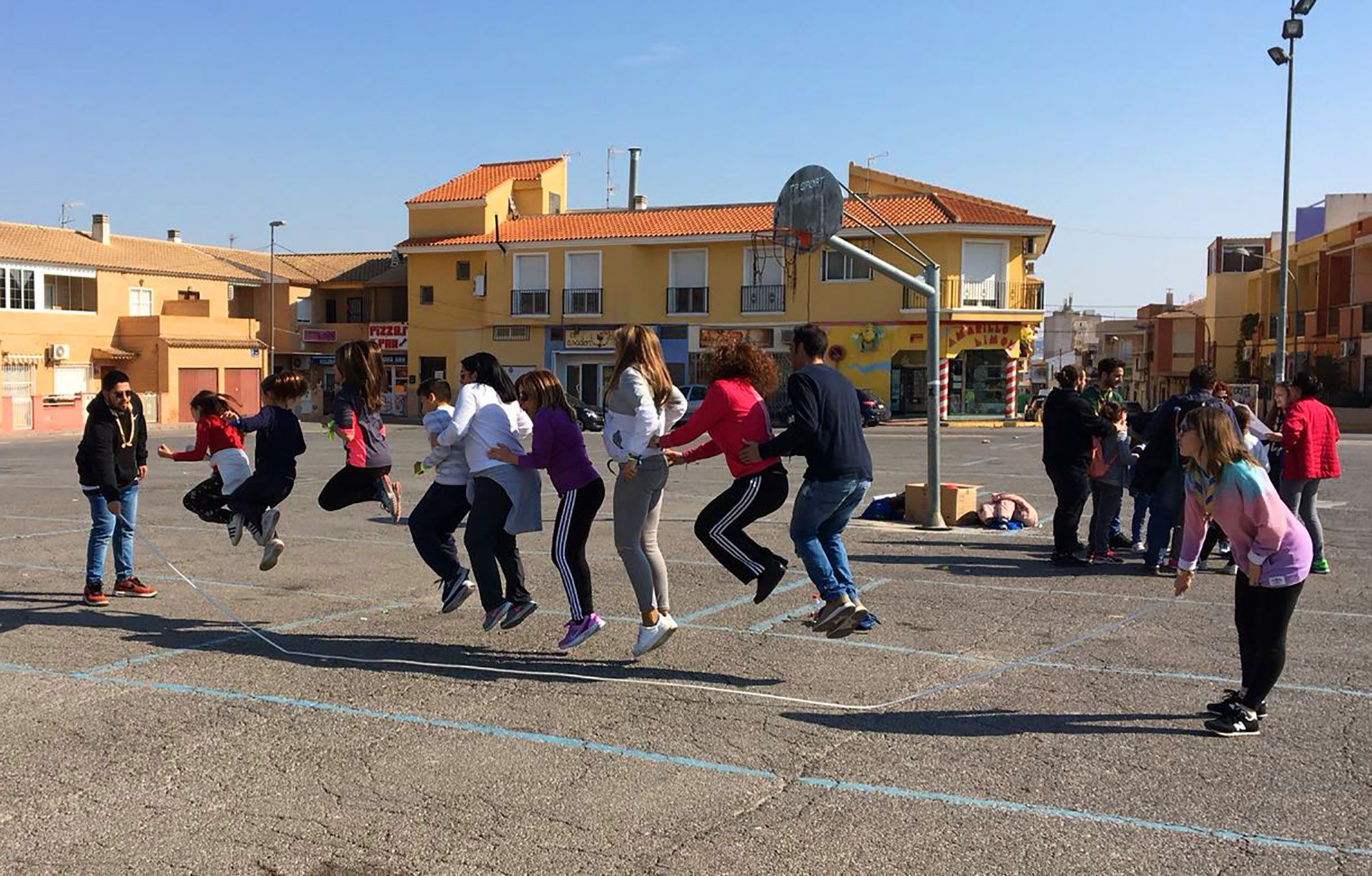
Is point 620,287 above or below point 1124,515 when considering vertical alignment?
above

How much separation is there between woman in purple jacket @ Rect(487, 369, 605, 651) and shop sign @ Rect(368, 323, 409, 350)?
49.6 m

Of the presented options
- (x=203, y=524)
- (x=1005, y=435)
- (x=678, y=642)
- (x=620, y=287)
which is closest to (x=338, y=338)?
(x=620, y=287)

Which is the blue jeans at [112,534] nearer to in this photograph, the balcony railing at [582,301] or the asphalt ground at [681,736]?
the asphalt ground at [681,736]

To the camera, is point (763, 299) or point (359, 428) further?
point (763, 299)

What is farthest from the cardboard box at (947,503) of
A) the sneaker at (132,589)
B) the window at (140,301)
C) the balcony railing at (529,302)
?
the window at (140,301)

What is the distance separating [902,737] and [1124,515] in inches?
405

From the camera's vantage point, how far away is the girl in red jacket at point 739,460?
265 inches

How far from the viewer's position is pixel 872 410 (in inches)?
1582

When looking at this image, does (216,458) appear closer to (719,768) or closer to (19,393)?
(719,768)

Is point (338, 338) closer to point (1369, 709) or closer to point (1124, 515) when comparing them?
point (1124, 515)

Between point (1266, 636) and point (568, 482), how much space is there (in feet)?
12.4

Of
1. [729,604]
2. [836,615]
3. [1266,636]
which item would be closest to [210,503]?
[729,604]

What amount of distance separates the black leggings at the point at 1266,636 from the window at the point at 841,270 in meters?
40.4

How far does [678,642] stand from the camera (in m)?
7.45
